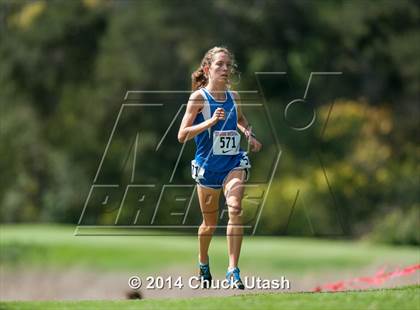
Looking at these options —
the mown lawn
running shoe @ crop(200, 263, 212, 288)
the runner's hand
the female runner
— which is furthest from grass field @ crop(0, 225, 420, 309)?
the runner's hand

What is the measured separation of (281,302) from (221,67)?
233 cm

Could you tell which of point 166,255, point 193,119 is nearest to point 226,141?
point 193,119

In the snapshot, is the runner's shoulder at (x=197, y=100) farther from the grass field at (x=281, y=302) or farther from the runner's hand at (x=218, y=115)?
the grass field at (x=281, y=302)

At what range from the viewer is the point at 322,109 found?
4012 cm

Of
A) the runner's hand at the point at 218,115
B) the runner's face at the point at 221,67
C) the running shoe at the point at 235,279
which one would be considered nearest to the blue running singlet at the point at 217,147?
the runner's face at the point at 221,67

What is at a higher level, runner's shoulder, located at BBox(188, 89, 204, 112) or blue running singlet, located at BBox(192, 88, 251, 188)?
runner's shoulder, located at BBox(188, 89, 204, 112)

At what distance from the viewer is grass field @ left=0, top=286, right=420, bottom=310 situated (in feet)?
27.9

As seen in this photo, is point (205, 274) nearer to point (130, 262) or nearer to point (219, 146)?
point (219, 146)

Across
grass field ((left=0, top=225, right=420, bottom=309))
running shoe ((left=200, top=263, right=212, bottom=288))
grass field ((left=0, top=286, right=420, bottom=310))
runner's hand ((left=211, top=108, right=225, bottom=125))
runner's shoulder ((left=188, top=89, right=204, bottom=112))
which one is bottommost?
grass field ((left=0, top=286, right=420, bottom=310))

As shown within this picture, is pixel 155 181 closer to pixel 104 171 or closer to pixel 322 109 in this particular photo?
pixel 104 171

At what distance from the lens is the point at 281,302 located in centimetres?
870

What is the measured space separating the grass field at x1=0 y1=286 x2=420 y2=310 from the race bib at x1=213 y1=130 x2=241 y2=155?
139 cm

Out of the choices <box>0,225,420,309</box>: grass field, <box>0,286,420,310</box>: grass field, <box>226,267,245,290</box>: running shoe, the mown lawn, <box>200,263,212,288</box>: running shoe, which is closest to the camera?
<box>0,286,420,310</box>: grass field

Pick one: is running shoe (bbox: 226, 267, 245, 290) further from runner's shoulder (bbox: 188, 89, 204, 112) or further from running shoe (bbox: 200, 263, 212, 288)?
runner's shoulder (bbox: 188, 89, 204, 112)
